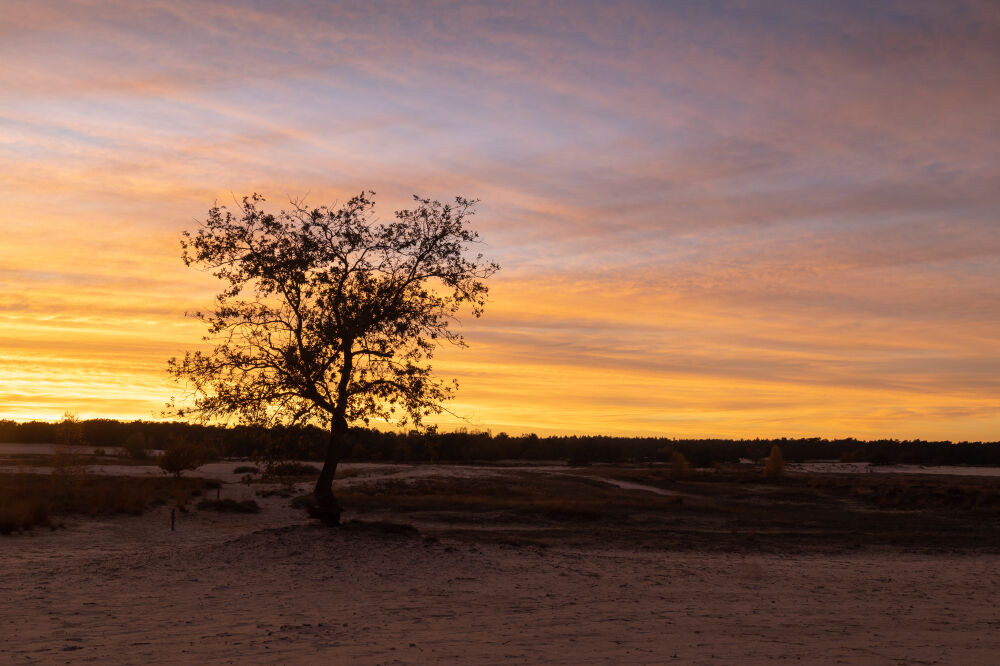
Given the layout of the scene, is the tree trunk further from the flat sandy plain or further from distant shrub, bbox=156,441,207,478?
distant shrub, bbox=156,441,207,478

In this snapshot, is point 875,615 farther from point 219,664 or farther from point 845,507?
point 845,507

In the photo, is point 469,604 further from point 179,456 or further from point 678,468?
point 678,468

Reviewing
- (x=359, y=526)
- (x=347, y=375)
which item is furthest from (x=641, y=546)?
(x=347, y=375)

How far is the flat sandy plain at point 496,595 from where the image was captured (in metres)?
14.1

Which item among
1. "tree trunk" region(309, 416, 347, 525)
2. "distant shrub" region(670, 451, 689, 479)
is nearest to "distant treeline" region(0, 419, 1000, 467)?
"tree trunk" region(309, 416, 347, 525)

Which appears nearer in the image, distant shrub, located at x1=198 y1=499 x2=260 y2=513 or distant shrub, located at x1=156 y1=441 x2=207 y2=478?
distant shrub, located at x1=198 y1=499 x2=260 y2=513

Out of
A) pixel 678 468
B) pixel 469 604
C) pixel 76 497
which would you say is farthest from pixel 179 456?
pixel 678 468

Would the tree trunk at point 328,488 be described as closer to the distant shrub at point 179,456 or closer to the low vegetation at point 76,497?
the low vegetation at point 76,497

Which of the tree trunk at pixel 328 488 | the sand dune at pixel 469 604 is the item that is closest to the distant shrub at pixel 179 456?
the sand dune at pixel 469 604

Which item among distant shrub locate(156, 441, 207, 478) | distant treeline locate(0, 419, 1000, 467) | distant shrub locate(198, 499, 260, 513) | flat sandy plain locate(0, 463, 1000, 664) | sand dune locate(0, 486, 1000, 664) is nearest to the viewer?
sand dune locate(0, 486, 1000, 664)

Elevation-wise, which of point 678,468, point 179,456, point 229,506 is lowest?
point 229,506

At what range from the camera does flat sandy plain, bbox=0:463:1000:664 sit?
14.1 metres

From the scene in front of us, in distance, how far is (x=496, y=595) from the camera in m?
19.9

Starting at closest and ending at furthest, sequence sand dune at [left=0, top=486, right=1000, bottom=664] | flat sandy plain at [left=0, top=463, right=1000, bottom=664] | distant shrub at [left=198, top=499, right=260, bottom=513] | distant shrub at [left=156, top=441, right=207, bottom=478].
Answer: sand dune at [left=0, top=486, right=1000, bottom=664] < flat sandy plain at [left=0, top=463, right=1000, bottom=664] < distant shrub at [left=198, top=499, right=260, bottom=513] < distant shrub at [left=156, top=441, right=207, bottom=478]
